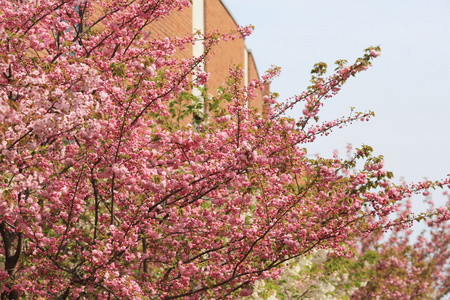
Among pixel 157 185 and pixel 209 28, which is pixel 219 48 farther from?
pixel 157 185

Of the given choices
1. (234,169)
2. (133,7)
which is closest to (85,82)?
(234,169)

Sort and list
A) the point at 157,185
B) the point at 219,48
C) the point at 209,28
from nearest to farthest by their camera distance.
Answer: the point at 157,185
the point at 209,28
the point at 219,48

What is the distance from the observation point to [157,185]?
264 inches

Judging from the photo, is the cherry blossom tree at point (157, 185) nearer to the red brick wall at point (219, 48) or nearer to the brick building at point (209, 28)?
the brick building at point (209, 28)

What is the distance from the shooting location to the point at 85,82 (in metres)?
5.16

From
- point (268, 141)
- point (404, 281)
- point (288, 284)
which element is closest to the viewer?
point (268, 141)

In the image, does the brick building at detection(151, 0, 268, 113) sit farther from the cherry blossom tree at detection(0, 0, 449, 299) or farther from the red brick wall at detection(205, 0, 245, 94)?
the cherry blossom tree at detection(0, 0, 449, 299)

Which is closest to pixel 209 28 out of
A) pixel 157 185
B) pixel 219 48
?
pixel 219 48

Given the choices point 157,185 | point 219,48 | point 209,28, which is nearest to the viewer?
point 157,185

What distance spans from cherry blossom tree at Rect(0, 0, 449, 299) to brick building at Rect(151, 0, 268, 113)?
8415mm

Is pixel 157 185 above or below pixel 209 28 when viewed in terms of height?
below

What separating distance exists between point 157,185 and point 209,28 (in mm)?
15829

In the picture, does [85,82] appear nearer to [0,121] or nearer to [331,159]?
[0,121]

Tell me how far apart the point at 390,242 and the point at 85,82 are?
20.7 meters
